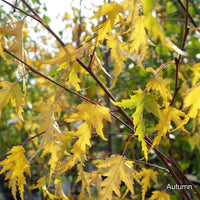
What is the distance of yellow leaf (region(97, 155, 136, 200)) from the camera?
0.58 m

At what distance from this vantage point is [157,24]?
1.19 ft

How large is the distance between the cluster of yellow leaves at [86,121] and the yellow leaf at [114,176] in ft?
0.21

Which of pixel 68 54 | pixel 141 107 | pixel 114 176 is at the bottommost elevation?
pixel 114 176

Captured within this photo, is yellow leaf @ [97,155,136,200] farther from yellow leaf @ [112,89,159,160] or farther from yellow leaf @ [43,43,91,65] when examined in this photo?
yellow leaf @ [43,43,91,65]

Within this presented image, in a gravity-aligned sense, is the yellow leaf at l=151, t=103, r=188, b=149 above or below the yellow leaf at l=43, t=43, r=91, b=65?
below

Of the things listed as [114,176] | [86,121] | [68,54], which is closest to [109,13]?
[68,54]

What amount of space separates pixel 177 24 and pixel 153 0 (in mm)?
1888

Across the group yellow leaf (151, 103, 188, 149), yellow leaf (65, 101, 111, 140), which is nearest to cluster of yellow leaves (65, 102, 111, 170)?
yellow leaf (65, 101, 111, 140)

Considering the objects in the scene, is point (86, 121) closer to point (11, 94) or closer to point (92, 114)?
point (92, 114)

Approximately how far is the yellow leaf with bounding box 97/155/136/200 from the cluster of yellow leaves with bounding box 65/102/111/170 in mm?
65

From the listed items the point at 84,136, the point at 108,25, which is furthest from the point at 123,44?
the point at 84,136

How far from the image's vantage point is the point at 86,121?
563 mm

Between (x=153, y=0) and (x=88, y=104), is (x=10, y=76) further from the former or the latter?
(x=153, y=0)

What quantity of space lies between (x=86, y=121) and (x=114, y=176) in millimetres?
135
